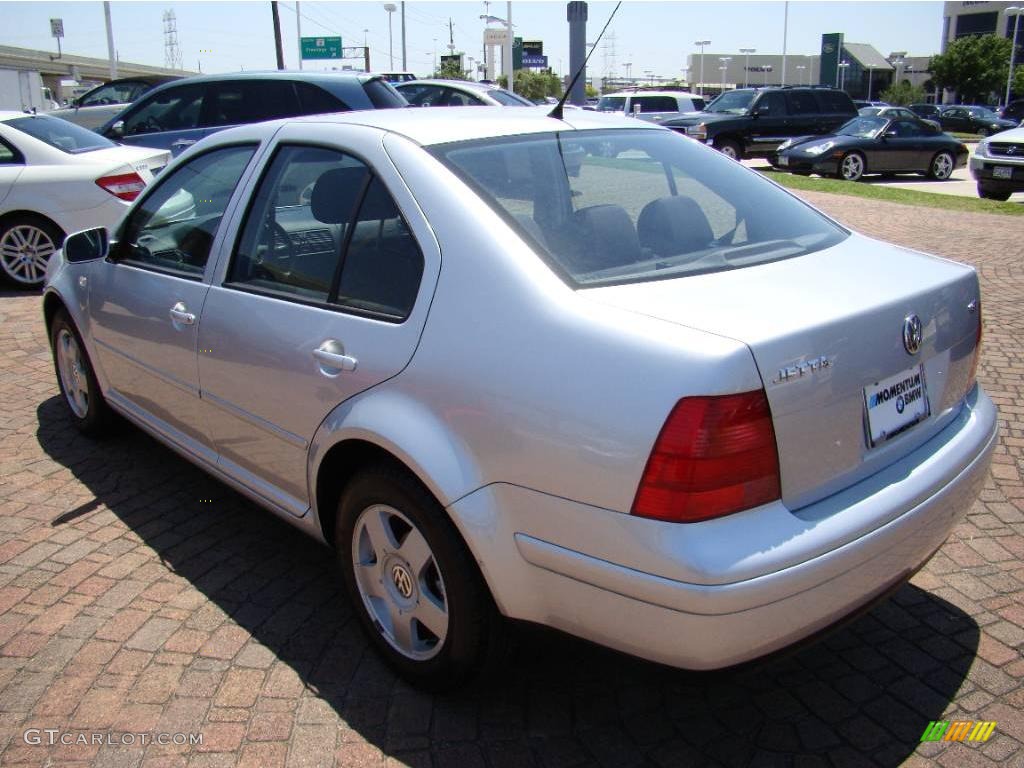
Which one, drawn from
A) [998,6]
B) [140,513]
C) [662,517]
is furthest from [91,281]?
[998,6]

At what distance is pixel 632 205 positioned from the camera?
9.71ft

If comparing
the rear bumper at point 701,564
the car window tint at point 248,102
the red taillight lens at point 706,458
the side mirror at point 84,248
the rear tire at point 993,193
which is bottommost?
the rear tire at point 993,193

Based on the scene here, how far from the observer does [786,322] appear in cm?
223

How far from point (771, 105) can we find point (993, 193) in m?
7.71

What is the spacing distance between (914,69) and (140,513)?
112844mm

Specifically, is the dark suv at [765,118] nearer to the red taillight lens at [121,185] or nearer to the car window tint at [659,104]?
the car window tint at [659,104]

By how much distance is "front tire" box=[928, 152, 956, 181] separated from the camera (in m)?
20.5

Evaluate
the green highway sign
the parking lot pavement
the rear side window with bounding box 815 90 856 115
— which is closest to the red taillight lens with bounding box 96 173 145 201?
the parking lot pavement

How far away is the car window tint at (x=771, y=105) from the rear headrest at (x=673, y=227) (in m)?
20.7

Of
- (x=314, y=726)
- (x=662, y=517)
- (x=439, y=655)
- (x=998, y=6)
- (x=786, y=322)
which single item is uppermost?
(x=998, y=6)

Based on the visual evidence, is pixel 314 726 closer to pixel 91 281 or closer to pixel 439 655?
pixel 439 655

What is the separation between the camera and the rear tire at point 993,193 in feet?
51.6

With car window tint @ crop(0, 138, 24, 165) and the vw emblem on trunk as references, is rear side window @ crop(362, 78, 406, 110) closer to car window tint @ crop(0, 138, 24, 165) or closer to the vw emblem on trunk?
car window tint @ crop(0, 138, 24, 165)

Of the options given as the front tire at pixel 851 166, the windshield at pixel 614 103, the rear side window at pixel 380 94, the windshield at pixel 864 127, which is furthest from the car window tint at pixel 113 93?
the windshield at pixel 864 127
